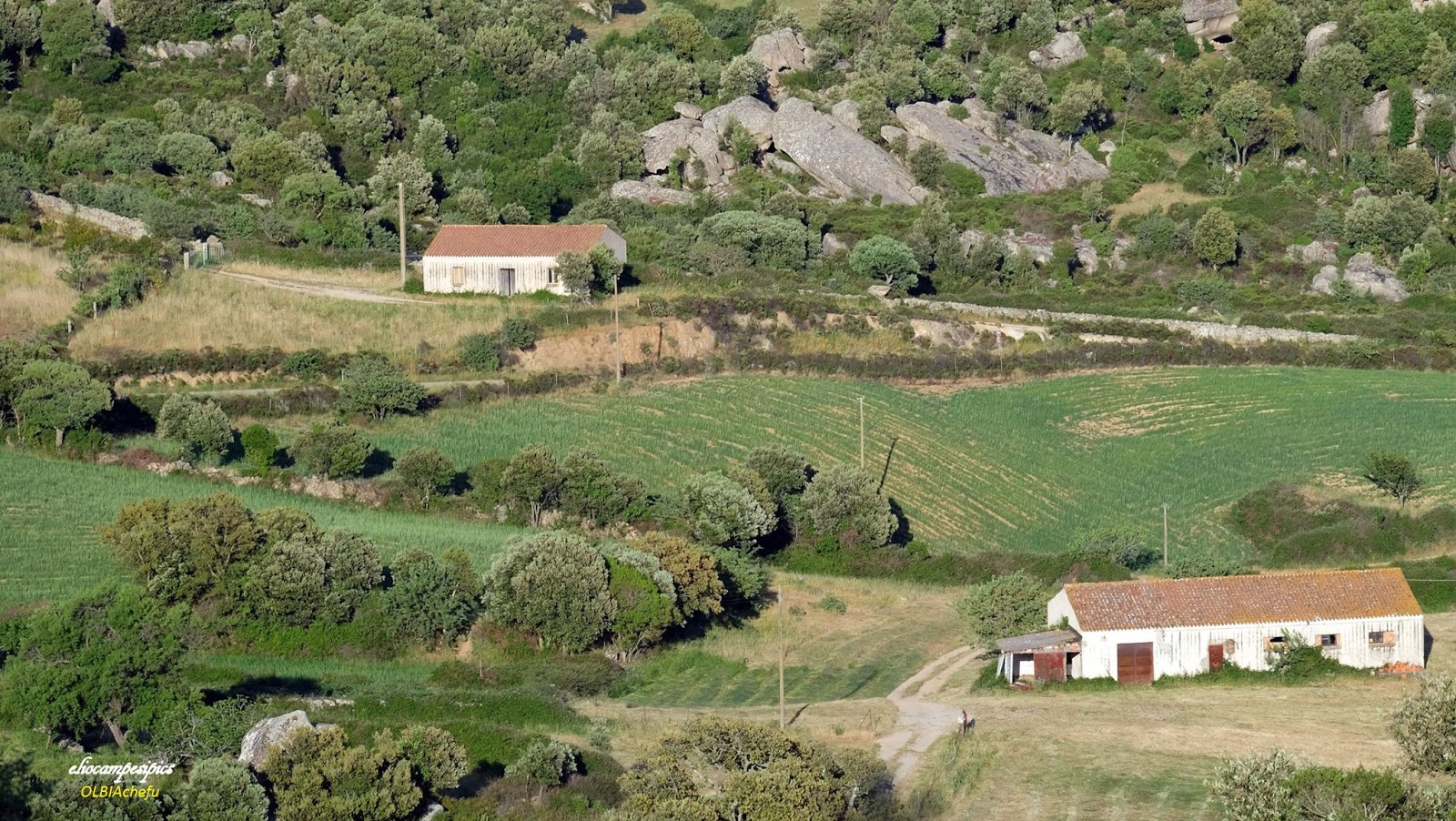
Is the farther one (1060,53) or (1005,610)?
(1060,53)

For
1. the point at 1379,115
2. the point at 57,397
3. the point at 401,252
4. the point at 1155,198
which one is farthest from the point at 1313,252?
the point at 57,397

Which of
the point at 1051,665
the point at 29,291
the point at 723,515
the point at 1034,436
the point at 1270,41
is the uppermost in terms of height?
the point at 1270,41

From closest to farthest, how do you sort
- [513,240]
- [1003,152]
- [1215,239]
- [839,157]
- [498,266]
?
[498,266]
[513,240]
[1215,239]
[839,157]
[1003,152]

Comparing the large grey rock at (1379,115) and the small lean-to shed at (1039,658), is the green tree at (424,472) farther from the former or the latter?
the large grey rock at (1379,115)

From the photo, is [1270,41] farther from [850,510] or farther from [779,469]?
[850,510]

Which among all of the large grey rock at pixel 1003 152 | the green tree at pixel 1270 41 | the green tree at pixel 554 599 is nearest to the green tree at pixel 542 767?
the green tree at pixel 554 599

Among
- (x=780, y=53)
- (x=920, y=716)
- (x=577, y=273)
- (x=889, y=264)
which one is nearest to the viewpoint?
(x=920, y=716)

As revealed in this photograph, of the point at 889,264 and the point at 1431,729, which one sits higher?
the point at 889,264

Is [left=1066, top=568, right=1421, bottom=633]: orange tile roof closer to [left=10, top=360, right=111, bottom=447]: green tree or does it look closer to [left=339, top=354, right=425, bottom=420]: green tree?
[left=339, top=354, right=425, bottom=420]: green tree
